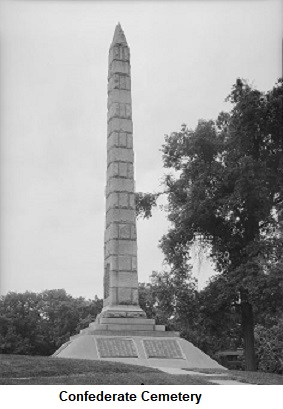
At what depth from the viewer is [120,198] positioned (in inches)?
727

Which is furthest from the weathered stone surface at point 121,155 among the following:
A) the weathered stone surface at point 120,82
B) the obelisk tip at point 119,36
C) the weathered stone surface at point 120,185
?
the obelisk tip at point 119,36

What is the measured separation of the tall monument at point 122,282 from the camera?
49.5 ft

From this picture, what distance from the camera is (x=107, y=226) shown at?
18906 mm

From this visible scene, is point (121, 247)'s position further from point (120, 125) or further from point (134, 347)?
point (120, 125)

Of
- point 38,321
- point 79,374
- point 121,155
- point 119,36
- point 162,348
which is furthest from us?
point 38,321

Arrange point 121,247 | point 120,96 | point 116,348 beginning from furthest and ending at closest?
point 120,96
point 121,247
point 116,348

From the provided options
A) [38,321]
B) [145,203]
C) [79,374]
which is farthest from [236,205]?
[38,321]

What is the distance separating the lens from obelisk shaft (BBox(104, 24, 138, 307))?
17.9 meters

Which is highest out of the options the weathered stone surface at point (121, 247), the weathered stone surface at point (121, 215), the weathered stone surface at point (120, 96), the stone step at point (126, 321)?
the weathered stone surface at point (120, 96)

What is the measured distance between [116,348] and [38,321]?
93.5 ft

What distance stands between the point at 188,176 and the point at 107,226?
5.76m

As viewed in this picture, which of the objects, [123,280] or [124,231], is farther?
[124,231]

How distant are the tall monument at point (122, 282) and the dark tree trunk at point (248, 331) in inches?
220

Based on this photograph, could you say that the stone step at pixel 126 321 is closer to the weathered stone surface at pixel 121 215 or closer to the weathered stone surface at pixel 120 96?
the weathered stone surface at pixel 121 215
